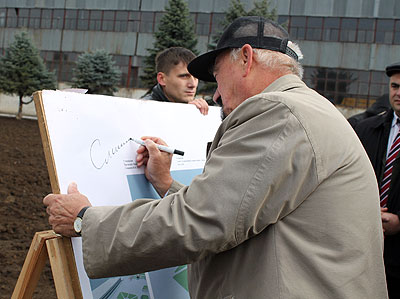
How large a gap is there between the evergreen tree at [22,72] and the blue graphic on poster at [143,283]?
72.2ft

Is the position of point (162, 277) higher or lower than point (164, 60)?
lower

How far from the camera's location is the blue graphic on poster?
200cm

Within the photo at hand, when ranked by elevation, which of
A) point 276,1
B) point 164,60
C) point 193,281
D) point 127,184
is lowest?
point 193,281

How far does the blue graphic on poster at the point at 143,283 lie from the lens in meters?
2.00

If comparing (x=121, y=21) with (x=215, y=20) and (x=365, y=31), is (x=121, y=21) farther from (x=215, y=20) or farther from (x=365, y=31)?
(x=365, y=31)

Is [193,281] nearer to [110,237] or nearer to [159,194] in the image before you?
[110,237]

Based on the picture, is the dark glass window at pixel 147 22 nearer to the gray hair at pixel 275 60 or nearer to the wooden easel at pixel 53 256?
the wooden easel at pixel 53 256

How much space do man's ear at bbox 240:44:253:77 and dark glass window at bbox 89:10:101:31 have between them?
27940 mm

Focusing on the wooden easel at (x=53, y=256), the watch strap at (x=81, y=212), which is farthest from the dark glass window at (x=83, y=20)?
the watch strap at (x=81, y=212)

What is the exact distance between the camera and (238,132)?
4.84ft

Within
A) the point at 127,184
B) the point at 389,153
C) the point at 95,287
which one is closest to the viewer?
the point at 95,287

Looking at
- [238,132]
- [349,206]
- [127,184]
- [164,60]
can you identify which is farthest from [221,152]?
[164,60]

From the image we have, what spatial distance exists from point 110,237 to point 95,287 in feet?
1.72

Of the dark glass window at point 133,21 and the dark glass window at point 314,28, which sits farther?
the dark glass window at point 133,21
